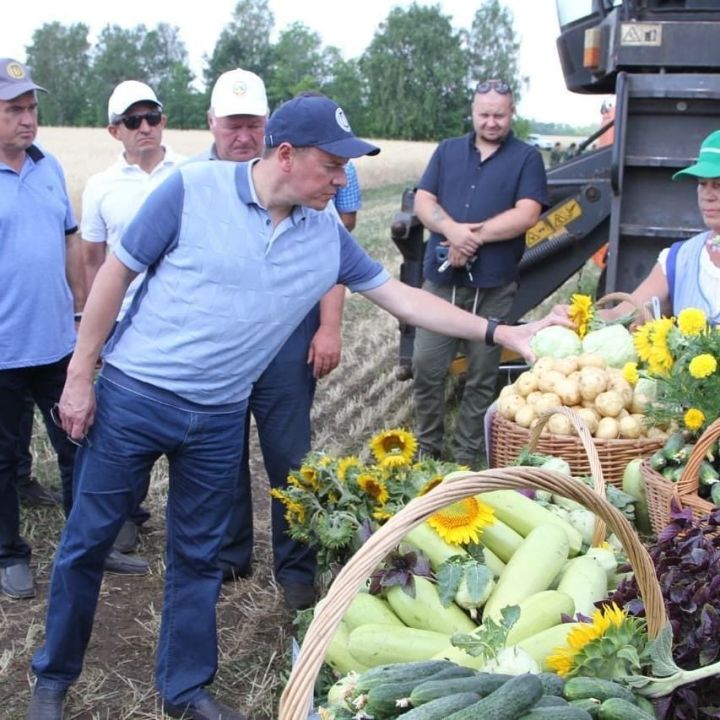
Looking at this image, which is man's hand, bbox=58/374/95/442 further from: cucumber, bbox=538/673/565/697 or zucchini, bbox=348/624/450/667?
cucumber, bbox=538/673/565/697

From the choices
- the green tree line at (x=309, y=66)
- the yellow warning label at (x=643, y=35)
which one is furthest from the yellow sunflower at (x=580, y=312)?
the green tree line at (x=309, y=66)

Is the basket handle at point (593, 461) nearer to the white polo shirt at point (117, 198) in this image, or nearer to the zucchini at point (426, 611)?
the zucchini at point (426, 611)

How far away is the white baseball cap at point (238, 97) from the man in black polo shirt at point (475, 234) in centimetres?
176

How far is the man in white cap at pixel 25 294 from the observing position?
4121mm

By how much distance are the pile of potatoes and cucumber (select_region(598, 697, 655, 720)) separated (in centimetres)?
177

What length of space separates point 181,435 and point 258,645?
49.8 inches

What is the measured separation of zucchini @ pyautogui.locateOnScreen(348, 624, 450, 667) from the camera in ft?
7.57

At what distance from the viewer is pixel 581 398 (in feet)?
12.1

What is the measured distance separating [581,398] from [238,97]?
177 cm

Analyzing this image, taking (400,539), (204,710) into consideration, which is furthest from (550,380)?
(400,539)

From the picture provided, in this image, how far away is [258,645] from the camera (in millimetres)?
3912

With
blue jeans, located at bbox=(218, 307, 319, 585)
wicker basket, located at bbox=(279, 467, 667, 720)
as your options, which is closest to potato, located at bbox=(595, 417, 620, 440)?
blue jeans, located at bbox=(218, 307, 319, 585)

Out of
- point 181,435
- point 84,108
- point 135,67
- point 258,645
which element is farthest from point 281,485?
point 135,67

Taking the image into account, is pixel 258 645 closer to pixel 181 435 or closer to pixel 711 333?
pixel 181 435
